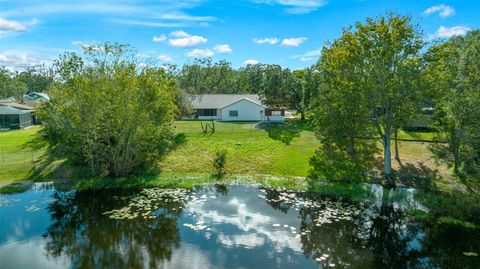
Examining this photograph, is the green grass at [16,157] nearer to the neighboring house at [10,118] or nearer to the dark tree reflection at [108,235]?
the neighboring house at [10,118]

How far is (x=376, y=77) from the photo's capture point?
23.5 m

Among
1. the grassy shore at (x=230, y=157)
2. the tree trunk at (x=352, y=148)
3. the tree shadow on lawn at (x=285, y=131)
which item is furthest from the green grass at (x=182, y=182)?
the tree shadow on lawn at (x=285, y=131)

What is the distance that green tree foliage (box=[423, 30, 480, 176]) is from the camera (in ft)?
57.2

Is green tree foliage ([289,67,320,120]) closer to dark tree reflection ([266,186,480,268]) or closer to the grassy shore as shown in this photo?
the grassy shore

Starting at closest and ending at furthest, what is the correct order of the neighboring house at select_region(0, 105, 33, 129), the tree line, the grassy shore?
the tree line < the grassy shore < the neighboring house at select_region(0, 105, 33, 129)

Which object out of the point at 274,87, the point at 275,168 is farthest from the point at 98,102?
the point at 274,87

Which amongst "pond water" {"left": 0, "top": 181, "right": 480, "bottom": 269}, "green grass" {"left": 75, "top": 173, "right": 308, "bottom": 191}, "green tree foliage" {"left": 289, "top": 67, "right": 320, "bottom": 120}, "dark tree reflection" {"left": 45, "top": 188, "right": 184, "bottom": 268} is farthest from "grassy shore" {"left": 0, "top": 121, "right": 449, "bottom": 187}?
"green tree foliage" {"left": 289, "top": 67, "right": 320, "bottom": 120}

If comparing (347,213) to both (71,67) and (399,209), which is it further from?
(71,67)

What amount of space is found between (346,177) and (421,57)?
9.58m

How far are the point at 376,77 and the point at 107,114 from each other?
19583 mm

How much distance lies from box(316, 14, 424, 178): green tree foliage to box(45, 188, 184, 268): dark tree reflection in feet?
45.1

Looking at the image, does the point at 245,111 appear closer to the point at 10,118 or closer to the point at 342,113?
the point at 342,113

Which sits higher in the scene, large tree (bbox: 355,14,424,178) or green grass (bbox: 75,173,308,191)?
large tree (bbox: 355,14,424,178)

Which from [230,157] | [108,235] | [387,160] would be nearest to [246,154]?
[230,157]
